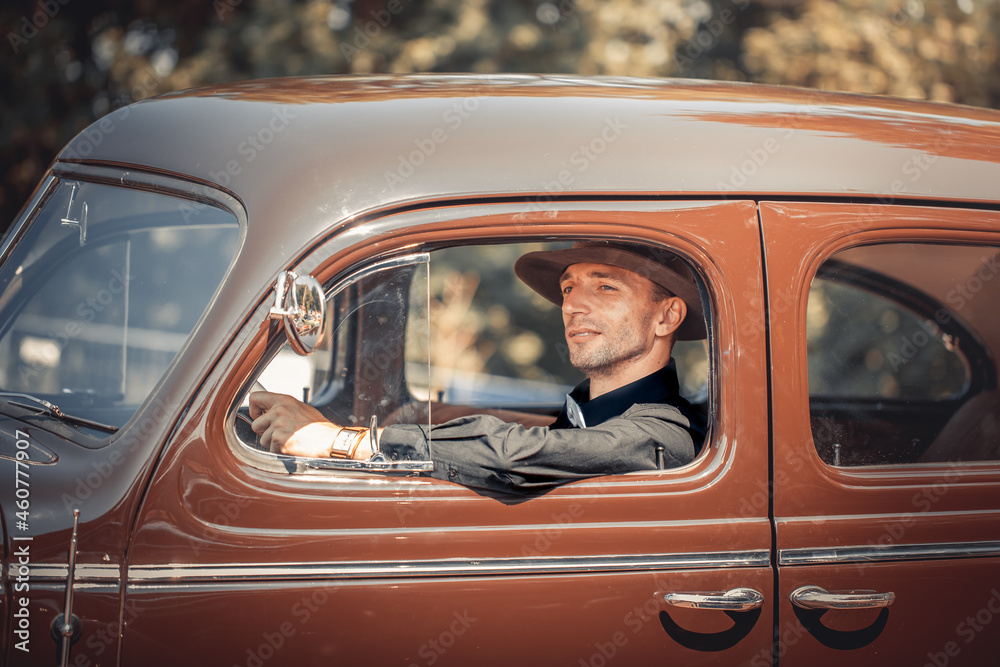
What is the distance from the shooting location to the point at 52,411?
1915 millimetres

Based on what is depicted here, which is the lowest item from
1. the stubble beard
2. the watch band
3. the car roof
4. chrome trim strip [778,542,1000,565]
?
chrome trim strip [778,542,1000,565]

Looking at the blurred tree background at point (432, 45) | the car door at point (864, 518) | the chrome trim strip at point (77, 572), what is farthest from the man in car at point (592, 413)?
the blurred tree background at point (432, 45)

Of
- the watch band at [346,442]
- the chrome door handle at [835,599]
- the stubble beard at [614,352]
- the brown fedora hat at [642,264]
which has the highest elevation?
the brown fedora hat at [642,264]

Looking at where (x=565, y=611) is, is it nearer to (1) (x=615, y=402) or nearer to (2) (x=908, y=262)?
(1) (x=615, y=402)

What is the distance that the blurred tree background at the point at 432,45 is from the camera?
19.1 feet

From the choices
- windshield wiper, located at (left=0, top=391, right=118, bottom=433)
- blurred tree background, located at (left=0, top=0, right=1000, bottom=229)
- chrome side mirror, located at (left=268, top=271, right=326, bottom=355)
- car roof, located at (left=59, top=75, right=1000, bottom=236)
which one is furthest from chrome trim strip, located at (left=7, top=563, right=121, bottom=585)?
blurred tree background, located at (left=0, top=0, right=1000, bottom=229)

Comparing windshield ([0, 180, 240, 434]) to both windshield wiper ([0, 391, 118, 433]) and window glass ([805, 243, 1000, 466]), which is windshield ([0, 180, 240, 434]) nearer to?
windshield wiper ([0, 391, 118, 433])

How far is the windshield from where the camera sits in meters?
2.10

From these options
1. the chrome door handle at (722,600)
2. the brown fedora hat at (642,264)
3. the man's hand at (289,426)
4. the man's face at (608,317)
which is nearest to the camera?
the chrome door handle at (722,600)

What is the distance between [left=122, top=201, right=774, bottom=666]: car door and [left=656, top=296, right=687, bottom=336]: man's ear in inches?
21.2

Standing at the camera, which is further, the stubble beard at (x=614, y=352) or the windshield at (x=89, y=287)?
the stubble beard at (x=614, y=352)

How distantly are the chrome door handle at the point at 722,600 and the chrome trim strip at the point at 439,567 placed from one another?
0.19 ft

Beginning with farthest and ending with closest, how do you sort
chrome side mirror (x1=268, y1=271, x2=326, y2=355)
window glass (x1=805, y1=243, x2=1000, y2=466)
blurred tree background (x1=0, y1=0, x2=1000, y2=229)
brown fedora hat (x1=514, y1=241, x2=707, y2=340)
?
blurred tree background (x1=0, y1=0, x2=1000, y2=229) → window glass (x1=805, y1=243, x2=1000, y2=466) → brown fedora hat (x1=514, y1=241, x2=707, y2=340) → chrome side mirror (x1=268, y1=271, x2=326, y2=355)

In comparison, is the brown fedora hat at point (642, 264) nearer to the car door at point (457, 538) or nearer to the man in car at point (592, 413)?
the man in car at point (592, 413)
